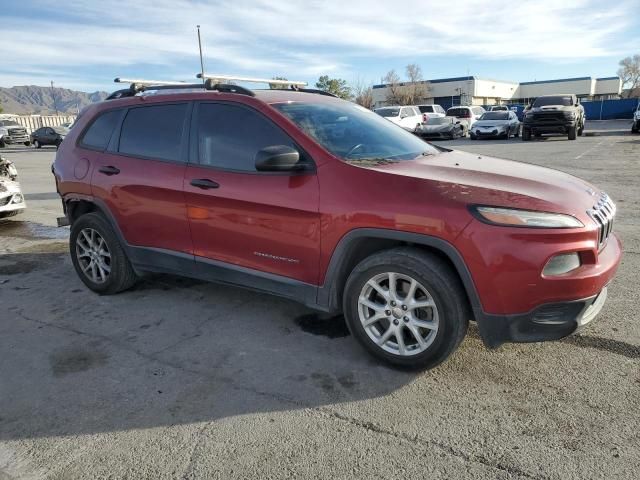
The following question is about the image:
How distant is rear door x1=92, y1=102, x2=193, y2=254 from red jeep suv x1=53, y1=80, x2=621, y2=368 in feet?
0.04

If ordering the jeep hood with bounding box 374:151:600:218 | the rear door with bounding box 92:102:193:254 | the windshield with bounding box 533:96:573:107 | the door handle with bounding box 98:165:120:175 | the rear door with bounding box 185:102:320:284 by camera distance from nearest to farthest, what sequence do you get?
the jeep hood with bounding box 374:151:600:218
the rear door with bounding box 185:102:320:284
the rear door with bounding box 92:102:193:254
the door handle with bounding box 98:165:120:175
the windshield with bounding box 533:96:573:107

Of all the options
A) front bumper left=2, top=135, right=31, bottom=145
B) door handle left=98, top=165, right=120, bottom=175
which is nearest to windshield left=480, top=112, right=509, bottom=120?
door handle left=98, top=165, right=120, bottom=175

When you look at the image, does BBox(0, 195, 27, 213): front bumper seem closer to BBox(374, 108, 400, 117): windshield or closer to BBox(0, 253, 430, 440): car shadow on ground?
BBox(0, 253, 430, 440): car shadow on ground

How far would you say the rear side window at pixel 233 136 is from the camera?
11.9ft

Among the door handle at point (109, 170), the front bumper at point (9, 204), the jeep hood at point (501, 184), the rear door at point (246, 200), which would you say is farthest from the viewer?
the front bumper at point (9, 204)

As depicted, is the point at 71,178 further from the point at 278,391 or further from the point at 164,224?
the point at 278,391

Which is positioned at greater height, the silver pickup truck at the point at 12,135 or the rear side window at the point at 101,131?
the rear side window at the point at 101,131

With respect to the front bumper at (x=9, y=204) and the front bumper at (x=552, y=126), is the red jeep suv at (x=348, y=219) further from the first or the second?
the front bumper at (x=552, y=126)

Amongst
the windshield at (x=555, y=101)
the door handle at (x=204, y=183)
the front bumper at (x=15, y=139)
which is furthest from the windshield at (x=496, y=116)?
the front bumper at (x=15, y=139)

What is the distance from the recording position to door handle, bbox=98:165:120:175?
175 inches

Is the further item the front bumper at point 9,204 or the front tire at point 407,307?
the front bumper at point 9,204

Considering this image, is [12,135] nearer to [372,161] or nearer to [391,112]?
[391,112]

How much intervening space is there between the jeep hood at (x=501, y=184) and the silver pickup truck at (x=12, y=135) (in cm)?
3979

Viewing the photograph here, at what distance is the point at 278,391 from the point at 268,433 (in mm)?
405
